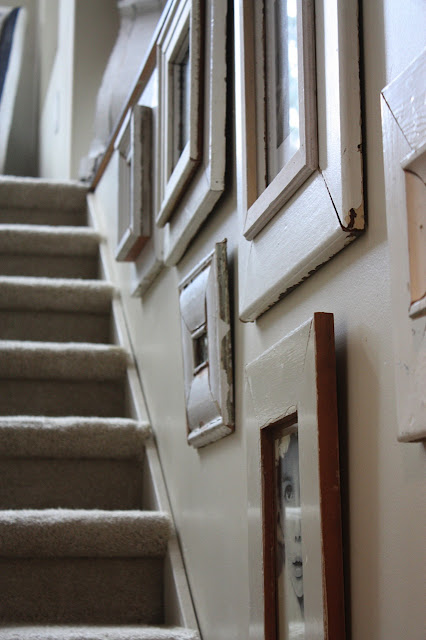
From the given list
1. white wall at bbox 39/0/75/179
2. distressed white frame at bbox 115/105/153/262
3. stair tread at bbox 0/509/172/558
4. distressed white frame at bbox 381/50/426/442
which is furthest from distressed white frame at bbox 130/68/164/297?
white wall at bbox 39/0/75/179

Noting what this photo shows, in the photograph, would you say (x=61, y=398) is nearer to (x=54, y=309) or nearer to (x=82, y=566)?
(x=54, y=309)

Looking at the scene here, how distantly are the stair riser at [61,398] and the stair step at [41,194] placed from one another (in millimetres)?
1025

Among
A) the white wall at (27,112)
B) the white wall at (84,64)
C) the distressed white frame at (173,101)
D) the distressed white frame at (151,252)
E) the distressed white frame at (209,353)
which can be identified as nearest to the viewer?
the distressed white frame at (209,353)

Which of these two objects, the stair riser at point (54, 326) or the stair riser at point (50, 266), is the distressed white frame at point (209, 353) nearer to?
the stair riser at point (54, 326)

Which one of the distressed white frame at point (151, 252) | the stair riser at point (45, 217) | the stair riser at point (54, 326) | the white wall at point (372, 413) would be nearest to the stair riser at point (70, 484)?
the distressed white frame at point (151, 252)

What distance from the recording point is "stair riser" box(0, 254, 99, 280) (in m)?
2.89

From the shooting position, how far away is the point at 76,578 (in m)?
1.75

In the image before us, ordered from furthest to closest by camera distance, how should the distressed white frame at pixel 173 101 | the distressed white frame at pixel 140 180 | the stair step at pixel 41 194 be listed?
the stair step at pixel 41 194 → the distressed white frame at pixel 140 180 → the distressed white frame at pixel 173 101

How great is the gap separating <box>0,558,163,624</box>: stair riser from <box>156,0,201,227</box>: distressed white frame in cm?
70

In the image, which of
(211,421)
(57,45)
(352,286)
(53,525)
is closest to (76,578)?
(53,525)

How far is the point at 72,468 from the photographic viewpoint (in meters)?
2.09

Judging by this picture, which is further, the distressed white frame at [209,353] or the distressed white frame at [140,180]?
the distressed white frame at [140,180]

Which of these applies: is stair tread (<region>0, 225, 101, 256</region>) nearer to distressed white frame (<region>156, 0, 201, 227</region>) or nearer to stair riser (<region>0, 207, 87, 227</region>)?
stair riser (<region>0, 207, 87, 227</region>)

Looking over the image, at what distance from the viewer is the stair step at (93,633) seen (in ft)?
4.73
